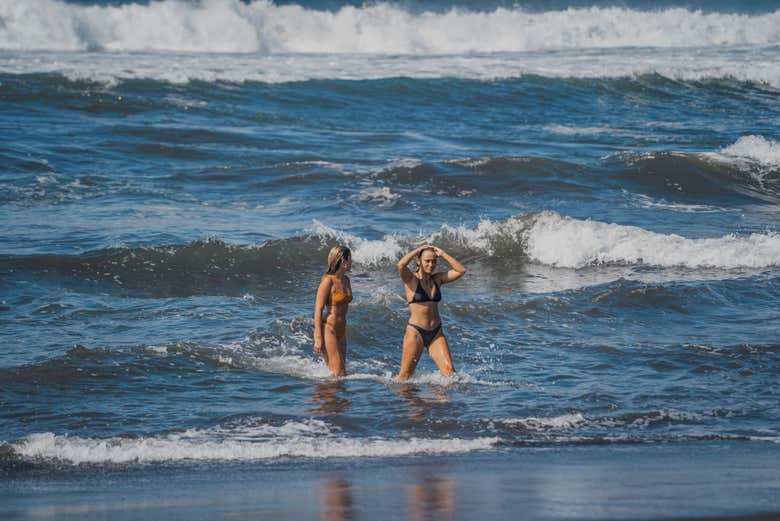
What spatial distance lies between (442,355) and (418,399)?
2.36 feet

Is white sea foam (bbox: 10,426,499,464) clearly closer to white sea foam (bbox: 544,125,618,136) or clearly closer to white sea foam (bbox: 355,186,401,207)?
white sea foam (bbox: 355,186,401,207)

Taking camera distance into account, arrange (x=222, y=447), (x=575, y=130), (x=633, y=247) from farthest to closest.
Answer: (x=575, y=130), (x=633, y=247), (x=222, y=447)

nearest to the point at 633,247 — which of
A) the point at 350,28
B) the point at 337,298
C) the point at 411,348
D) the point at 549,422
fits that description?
the point at 411,348

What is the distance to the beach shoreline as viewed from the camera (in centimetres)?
652

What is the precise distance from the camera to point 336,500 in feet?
22.4

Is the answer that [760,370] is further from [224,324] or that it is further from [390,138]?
[390,138]

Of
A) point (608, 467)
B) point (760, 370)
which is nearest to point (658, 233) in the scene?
point (760, 370)

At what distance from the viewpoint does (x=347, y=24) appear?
4734cm

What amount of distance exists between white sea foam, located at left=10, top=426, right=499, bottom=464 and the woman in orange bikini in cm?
188

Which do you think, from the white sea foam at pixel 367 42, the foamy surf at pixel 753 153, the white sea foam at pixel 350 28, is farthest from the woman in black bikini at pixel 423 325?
the white sea foam at pixel 350 28

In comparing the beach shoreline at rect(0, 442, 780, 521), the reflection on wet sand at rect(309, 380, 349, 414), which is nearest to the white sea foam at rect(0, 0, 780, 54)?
the reflection on wet sand at rect(309, 380, 349, 414)

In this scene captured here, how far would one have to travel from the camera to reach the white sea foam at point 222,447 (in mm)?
8031

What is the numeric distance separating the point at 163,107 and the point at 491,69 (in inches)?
507

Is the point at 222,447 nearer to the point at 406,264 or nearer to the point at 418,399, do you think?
the point at 418,399
